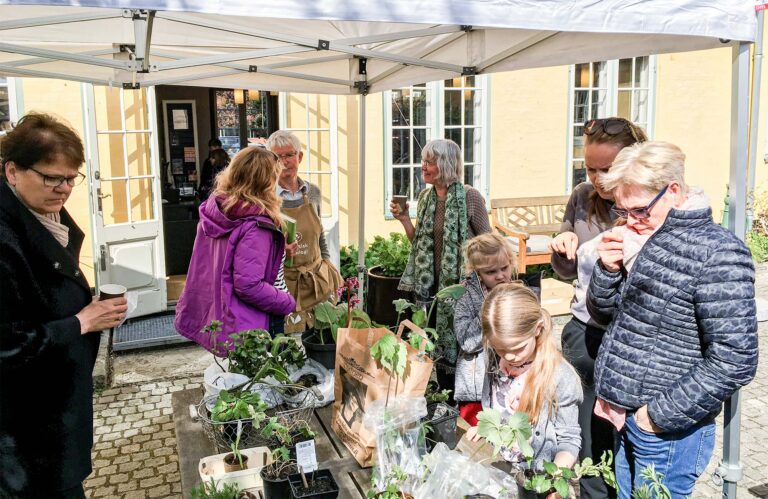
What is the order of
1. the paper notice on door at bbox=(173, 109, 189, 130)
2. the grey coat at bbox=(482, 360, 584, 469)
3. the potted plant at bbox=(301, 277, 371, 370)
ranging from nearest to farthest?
the grey coat at bbox=(482, 360, 584, 469) < the potted plant at bbox=(301, 277, 371, 370) < the paper notice on door at bbox=(173, 109, 189, 130)

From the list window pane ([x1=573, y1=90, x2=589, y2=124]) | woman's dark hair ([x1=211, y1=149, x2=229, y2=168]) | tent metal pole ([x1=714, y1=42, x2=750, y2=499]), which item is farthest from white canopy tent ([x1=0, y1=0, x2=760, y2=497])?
window pane ([x1=573, y1=90, x2=589, y2=124])

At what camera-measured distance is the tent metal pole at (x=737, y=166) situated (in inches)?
86.2

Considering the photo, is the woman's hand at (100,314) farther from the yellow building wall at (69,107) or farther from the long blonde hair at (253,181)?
the yellow building wall at (69,107)

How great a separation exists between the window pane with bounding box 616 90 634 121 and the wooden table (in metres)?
7.19

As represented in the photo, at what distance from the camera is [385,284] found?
591 cm

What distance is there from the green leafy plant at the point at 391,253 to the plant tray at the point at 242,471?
374cm

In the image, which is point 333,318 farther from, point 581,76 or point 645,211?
point 581,76

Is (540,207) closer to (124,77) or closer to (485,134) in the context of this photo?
(485,134)

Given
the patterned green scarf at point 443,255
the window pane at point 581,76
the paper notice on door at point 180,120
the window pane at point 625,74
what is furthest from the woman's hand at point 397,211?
the paper notice on door at point 180,120

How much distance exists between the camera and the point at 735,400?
228cm

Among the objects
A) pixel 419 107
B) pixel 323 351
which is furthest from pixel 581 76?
pixel 323 351

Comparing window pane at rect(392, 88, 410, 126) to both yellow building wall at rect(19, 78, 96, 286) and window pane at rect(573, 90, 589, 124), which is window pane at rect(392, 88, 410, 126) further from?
yellow building wall at rect(19, 78, 96, 286)

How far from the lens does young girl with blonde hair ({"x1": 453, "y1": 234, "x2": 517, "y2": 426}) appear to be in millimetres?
2688

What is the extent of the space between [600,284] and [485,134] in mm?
5708
